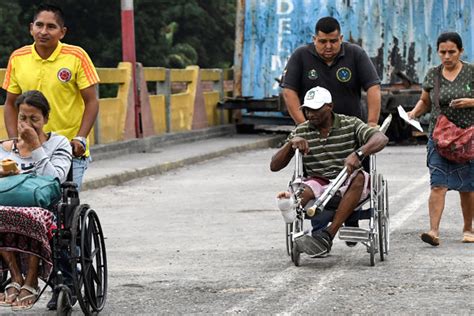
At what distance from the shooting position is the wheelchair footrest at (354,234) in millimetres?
9609

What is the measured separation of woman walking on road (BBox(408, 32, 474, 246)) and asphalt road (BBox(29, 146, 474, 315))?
0.34 m

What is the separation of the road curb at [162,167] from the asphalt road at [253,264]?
3.69ft

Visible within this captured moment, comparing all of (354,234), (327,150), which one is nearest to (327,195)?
(354,234)

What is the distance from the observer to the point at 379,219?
982 cm

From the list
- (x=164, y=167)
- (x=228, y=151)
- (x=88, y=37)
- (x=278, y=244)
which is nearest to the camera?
(x=278, y=244)

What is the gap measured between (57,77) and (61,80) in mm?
31

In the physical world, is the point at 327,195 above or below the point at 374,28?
below

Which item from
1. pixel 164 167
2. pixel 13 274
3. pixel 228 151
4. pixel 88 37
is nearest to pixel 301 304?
pixel 13 274

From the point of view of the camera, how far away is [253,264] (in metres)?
9.95

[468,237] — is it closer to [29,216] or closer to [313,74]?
[313,74]

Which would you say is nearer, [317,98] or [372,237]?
[372,237]

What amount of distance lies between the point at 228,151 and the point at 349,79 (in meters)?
13.7

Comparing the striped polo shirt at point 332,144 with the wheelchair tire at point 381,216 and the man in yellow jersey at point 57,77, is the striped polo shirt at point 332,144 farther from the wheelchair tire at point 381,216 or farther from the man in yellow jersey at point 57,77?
the man in yellow jersey at point 57,77

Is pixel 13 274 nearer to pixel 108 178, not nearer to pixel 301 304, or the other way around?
pixel 301 304
